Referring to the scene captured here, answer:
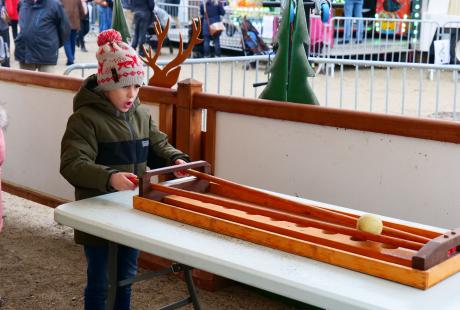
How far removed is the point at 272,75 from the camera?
4688 millimetres

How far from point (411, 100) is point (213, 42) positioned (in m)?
6.47

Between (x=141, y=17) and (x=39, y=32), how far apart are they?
8.13 meters

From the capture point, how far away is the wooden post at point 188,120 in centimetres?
458

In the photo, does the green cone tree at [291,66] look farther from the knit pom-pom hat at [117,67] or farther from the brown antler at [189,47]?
the knit pom-pom hat at [117,67]

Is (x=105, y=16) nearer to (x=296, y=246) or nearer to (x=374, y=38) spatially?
(x=374, y=38)

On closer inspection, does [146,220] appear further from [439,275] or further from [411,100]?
[411,100]

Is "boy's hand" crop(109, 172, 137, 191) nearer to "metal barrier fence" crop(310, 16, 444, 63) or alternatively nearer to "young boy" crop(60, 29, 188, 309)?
"young boy" crop(60, 29, 188, 309)

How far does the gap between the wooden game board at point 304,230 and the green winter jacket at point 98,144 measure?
0.97ft

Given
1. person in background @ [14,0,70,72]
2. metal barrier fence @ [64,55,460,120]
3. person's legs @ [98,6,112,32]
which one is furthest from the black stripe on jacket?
person's legs @ [98,6,112,32]

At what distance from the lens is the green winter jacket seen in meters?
3.19

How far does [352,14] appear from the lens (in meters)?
16.7

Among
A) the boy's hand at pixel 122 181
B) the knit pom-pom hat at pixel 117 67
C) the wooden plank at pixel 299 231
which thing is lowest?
the wooden plank at pixel 299 231

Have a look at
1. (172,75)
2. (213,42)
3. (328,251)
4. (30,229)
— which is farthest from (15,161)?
(213,42)

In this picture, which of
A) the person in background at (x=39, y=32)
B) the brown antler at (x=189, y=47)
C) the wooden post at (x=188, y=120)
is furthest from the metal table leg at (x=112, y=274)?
the person in background at (x=39, y=32)
